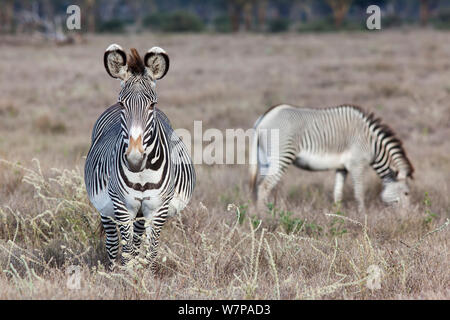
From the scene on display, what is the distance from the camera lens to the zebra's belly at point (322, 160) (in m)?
7.23

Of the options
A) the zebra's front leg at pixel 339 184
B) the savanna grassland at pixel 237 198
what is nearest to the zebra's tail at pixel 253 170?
the savanna grassland at pixel 237 198

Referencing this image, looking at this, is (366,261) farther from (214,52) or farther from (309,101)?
(214,52)

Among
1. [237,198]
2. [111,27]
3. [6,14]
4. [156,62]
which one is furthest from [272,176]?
[6,14]

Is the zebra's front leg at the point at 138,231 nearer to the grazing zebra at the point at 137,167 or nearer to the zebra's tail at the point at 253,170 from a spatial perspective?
the grazing zebra at the point at 137,167

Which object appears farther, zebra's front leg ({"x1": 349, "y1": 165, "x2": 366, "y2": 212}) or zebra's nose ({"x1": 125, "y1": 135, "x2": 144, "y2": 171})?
zebra's front leg ({"x1": 349, "y1": 165, "x2": 366, "y2": 212})

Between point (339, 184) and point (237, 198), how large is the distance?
1.54m

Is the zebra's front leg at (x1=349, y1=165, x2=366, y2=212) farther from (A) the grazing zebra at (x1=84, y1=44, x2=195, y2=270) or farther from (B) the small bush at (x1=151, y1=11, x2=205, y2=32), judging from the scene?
(B) the small bush at (x1=151, y1=11, x2=205, y2=32)

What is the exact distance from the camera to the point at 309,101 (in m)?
13.7

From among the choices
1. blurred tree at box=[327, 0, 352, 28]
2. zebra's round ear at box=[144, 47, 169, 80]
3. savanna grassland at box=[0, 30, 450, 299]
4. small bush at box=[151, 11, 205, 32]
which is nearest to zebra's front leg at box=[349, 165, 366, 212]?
savanna grassland at box=[0, 30, 450, 299]

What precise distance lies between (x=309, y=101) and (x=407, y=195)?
7113 millimetres

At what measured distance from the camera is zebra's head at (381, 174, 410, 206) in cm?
675

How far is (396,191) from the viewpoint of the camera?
6.86 metres

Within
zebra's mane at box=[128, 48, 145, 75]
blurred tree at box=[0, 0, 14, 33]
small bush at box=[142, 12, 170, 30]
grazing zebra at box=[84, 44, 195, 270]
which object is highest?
small bush at box=[142, 12, 170, 30]

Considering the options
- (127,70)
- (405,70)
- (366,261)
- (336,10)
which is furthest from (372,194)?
(336,10)
